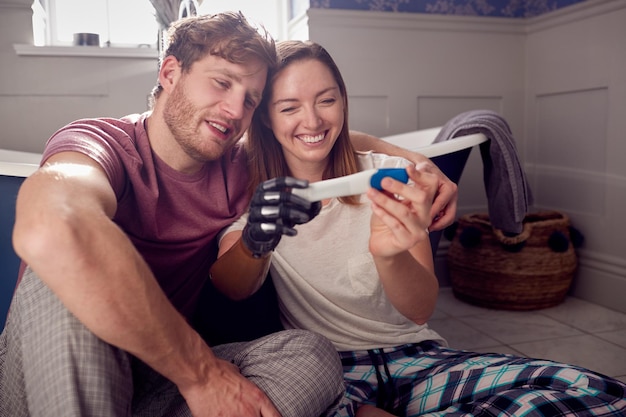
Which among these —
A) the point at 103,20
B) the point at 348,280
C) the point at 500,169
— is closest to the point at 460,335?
the point at 500,169

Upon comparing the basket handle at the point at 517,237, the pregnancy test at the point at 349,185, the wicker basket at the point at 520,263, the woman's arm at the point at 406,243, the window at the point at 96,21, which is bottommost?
the wicker basket at the point at 520,263

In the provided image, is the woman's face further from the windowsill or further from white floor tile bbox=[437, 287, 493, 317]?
the windowsill

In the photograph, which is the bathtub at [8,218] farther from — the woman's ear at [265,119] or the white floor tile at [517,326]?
the white floor tile at [517,326]

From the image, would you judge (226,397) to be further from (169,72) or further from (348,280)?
(169,72)

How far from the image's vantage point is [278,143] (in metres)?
1.35

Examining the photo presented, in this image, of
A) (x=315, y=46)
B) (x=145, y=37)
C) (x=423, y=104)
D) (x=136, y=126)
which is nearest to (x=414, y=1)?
(x=423, y=104)

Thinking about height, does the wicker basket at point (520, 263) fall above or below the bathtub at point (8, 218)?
below

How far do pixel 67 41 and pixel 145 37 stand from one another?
355mm

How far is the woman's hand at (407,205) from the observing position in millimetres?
874

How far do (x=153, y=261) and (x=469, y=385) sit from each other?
650mm

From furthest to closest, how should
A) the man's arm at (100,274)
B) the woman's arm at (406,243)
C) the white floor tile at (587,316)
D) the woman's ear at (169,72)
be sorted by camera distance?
the white floor tile at (587,316)
the woman's ear at (169,72)
the woman's arm at (406,243)
the man's arm at (100,274)

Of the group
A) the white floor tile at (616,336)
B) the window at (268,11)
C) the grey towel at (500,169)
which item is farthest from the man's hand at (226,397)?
the window at (268,11)

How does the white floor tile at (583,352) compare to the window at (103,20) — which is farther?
the window at (103,20)

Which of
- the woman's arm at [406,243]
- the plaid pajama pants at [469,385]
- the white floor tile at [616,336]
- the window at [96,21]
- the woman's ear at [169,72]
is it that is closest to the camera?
the woman's arm at [406,243]
